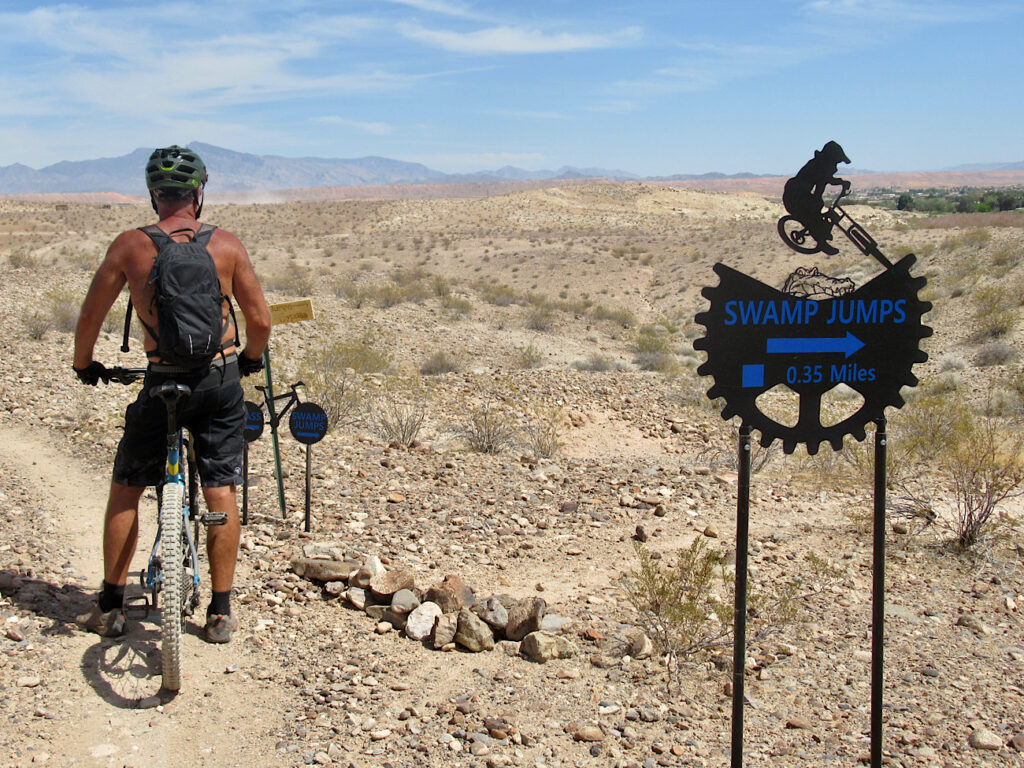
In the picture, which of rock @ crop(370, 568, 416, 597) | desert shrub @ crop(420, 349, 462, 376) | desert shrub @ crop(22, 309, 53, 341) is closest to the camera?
rock @ crop(370, 568, 416, 597)

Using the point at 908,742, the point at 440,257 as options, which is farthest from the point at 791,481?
the point at 440,257

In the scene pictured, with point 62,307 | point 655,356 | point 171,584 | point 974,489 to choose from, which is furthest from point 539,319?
point 171,584

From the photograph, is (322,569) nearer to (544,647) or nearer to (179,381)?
(544,647)

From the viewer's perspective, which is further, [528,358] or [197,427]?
[528,358]

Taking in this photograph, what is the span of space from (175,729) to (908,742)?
288 centimetres

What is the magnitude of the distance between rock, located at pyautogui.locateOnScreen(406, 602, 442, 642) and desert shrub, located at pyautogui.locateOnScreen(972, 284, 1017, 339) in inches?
590

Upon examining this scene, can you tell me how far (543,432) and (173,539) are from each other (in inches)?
231

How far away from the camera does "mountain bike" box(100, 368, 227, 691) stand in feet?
10.7

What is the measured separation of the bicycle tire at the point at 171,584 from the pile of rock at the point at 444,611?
1069mm

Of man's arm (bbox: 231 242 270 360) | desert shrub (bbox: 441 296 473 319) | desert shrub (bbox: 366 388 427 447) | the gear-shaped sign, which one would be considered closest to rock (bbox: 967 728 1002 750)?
the gear-shaped sign

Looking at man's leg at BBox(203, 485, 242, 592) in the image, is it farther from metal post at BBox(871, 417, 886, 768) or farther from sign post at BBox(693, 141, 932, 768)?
metal post at BBox(871, 417, 886, 768)

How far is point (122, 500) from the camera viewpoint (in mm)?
3670

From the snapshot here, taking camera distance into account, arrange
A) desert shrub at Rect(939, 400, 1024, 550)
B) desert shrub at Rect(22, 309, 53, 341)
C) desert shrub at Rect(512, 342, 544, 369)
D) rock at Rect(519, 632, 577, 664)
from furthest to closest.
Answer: desert shrub at Rect(512, 342, 544, 369), desert shrub at Rect(22, 309, 53, 341), desert shrub at Rect(939, 400, 1024, 550), rock at Rect(519, 632, 577, 664)

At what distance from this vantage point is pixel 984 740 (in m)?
3.44
